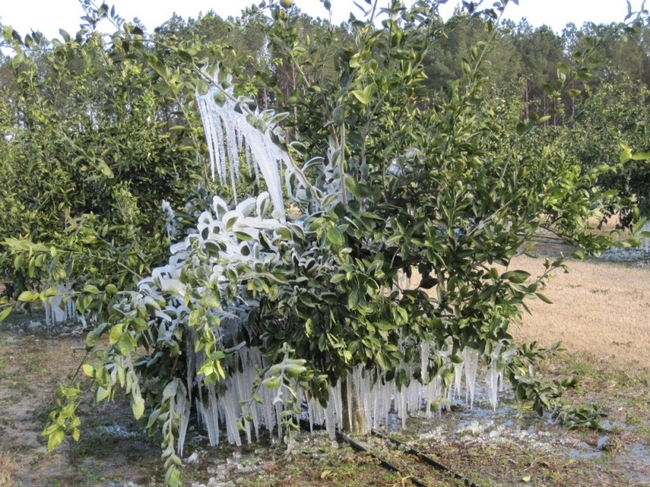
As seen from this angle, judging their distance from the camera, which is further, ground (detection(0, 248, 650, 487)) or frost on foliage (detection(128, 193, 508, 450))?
ground (detection(0, 248, 650, 487))

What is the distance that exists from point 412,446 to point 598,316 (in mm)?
4684

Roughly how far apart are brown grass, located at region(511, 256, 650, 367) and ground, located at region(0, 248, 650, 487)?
0.32m

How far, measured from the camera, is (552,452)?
4.31 metres

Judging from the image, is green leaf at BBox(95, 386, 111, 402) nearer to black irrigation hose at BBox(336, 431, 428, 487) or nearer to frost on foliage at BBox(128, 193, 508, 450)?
frost on foliage at BBox(128, 193, 508, 450)

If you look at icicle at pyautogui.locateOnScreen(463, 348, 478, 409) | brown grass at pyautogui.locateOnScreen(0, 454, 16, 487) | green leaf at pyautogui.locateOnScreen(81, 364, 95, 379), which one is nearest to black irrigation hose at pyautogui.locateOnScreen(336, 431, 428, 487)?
icicle at pyautogui.locateOnScreen(463, 348, 478, 409)

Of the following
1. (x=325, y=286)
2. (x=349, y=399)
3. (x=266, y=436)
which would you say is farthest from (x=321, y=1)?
(x=266, y=436)

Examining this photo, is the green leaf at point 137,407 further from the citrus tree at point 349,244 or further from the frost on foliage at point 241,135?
the frost on foliage at point 241,135

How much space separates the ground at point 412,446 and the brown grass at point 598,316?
1.06 ft

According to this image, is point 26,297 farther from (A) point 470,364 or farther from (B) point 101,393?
(A) point 470,364

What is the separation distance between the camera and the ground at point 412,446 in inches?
159

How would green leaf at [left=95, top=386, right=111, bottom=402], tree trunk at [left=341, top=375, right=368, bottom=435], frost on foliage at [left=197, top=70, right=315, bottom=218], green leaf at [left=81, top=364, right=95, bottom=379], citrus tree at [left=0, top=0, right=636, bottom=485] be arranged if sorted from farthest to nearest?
tree trunk at [left=341, top=375, right=368, bottom=435]
frost on foliage at [left=197, top=70, right=315, bottom=218]
citrus tree at [left=0, top=0, right=636, bottom=485]
green leaf at [left=95, top=386, right=111, bottom=402]
green leaf at [left=81, top=364, right=95, bottom=379]

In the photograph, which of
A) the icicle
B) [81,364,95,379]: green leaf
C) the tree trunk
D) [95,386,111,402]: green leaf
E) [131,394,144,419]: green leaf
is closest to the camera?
[81,364,95,379]: green leaf

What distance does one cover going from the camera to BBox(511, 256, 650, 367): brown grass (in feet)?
22.6

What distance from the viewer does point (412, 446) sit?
4457mm
